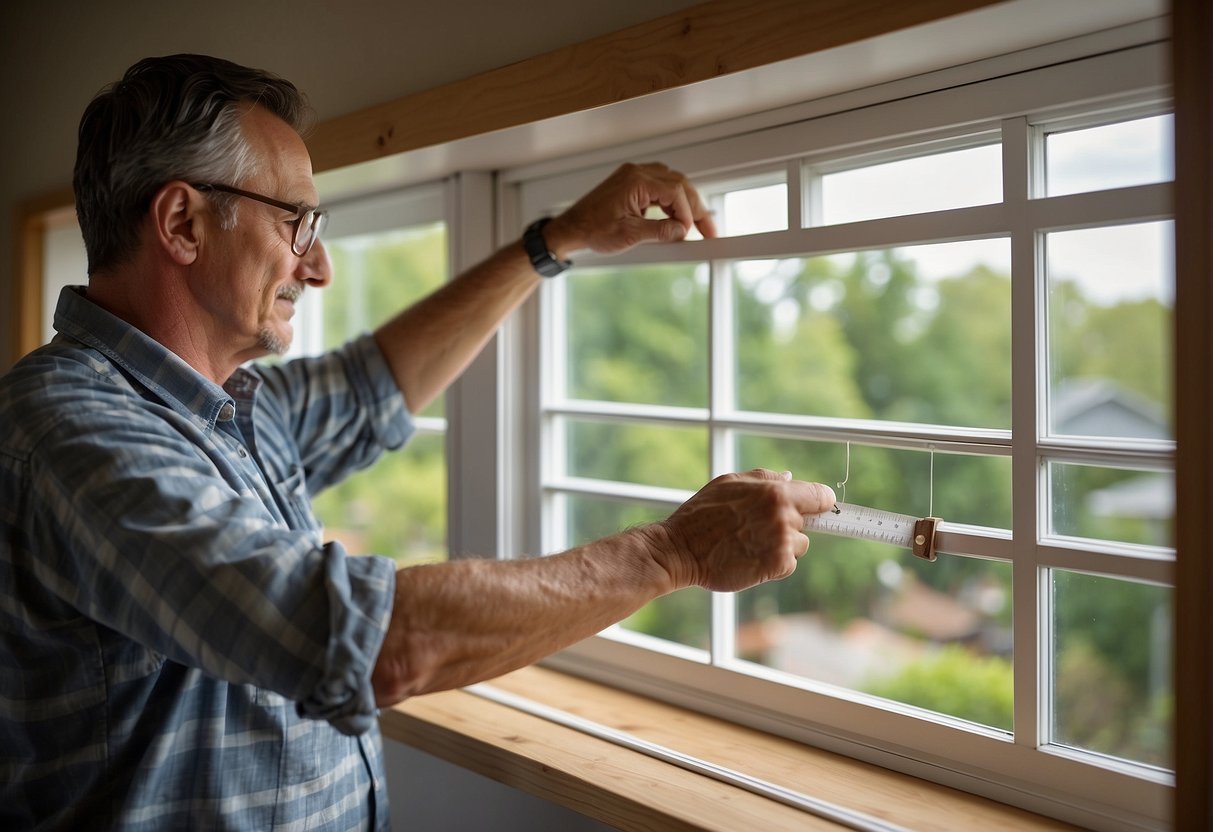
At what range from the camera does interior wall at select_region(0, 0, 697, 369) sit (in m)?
1.47

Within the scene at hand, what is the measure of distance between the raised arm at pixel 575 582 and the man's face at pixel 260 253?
1.75 feet

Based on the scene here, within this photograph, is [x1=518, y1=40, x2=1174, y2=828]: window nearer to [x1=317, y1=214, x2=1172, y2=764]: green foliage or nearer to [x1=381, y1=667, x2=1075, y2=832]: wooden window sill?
[x1=381, y1=667, x2=1075, y2=832]: wooden window sill

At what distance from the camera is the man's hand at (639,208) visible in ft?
4.81

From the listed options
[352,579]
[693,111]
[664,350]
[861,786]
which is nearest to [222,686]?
[352,579]

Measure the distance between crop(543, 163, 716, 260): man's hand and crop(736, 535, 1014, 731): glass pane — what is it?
30.0 feet

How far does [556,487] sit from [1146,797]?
3.59 ft

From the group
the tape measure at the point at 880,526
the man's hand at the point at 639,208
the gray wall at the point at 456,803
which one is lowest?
the gray wall at the point at 456,803

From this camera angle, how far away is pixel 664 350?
1262 centimetres

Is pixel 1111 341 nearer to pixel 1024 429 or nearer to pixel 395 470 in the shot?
pixel 395 470

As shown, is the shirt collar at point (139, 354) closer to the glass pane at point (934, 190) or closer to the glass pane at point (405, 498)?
the glass pane at point (934, 190)

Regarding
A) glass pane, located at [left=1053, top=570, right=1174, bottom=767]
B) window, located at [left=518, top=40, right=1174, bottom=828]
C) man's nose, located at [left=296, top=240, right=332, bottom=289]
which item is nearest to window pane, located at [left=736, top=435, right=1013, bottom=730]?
glass pane, located at [left=1053, top=570, right=1174, bottom=767]

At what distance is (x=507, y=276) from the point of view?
1660 mm

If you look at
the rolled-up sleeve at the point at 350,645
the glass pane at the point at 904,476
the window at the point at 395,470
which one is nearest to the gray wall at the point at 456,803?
the rolled-up sleeve at the point at 350,645

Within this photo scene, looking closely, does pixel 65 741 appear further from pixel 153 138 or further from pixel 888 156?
pixel 888 156
